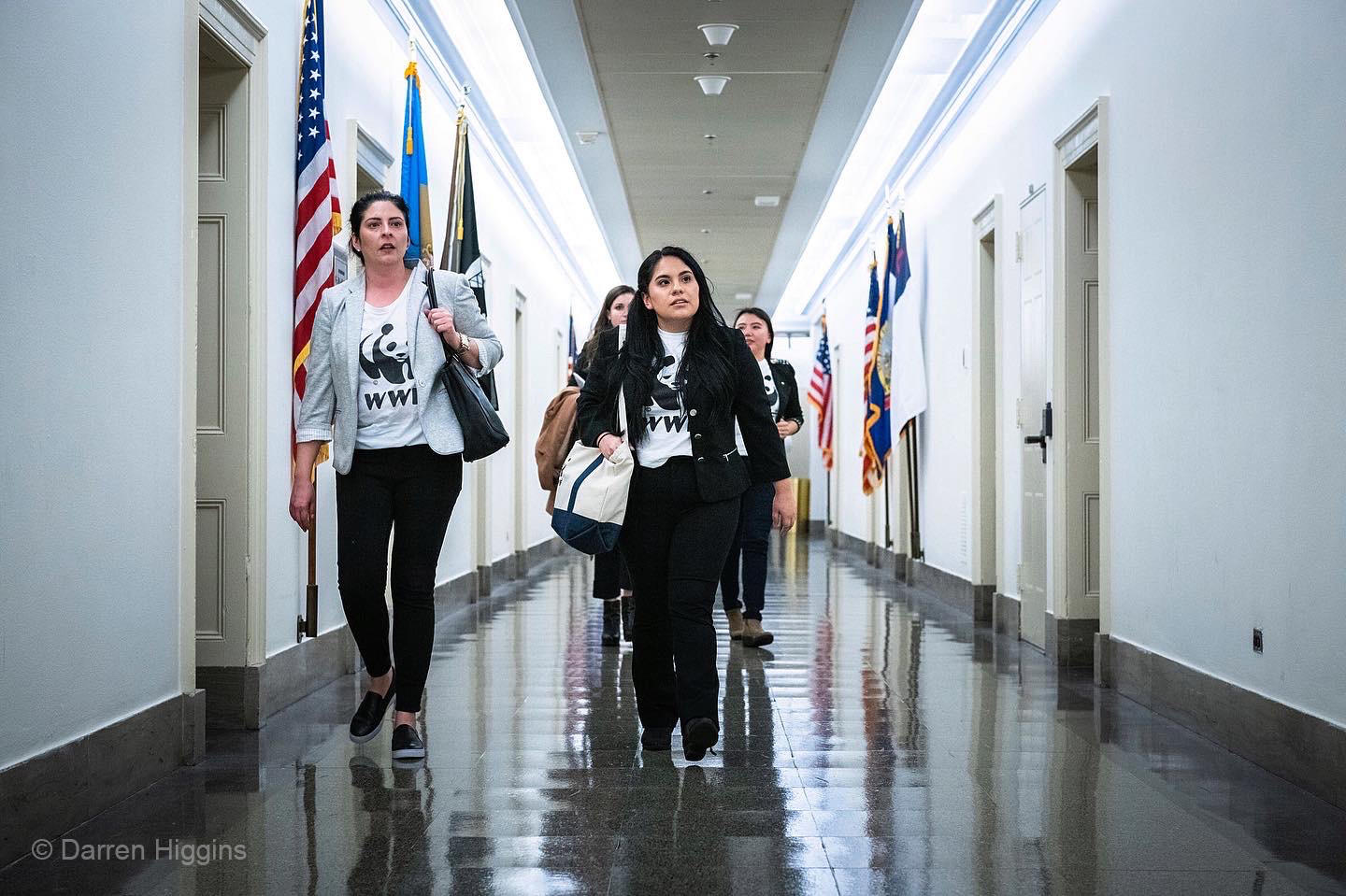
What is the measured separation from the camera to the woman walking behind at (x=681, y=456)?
3.54 m

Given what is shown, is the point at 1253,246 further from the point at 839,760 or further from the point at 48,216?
the point at 48,216

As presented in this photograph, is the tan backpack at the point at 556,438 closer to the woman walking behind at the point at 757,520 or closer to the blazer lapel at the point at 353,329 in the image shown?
the woman walking behind at the point at 757,520

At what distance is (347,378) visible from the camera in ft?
11.5

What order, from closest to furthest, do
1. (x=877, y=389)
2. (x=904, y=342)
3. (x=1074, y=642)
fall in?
(x=1074, y=642), (x=904, y=342), (x=877, y=389)

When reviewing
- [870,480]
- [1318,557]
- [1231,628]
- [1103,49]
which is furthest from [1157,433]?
[870,480]

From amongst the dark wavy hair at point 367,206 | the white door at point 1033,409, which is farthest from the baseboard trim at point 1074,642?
the dark wavy hair at point 367,206

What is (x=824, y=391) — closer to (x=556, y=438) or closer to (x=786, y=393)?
(x=786, y=393)

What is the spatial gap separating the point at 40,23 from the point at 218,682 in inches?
85.9

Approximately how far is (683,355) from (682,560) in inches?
22.4

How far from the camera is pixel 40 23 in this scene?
112 inches

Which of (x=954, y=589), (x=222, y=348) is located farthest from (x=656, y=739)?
(x=954, y=589)

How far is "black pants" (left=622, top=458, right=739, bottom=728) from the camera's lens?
352 cm

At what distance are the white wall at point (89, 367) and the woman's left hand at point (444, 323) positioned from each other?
2.36 feet

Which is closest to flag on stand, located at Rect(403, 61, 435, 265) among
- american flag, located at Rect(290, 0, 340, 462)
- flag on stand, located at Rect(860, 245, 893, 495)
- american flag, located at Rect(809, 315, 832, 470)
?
american flag, located at Rect(290, 0, 340, 462)
